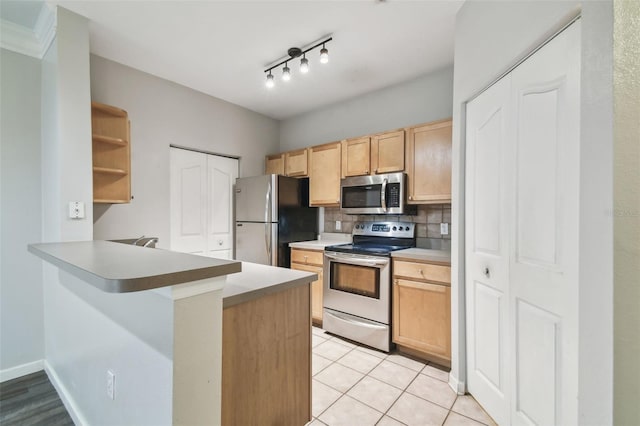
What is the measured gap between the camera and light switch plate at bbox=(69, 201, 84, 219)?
6.17 ft

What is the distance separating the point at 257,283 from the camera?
1.23m

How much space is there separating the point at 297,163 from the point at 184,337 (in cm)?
295

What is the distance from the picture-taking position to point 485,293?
1709 millimetres

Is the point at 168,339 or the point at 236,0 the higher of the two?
the point at 236,0

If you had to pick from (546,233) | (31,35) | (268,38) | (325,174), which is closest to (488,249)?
(546,233)

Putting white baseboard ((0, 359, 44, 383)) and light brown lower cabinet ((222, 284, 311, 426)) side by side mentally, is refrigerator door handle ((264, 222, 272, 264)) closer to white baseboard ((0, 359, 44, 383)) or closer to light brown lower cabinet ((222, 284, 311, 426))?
light brown lower cabinet ((222, 284, 311, 426))

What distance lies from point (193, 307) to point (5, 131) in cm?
251

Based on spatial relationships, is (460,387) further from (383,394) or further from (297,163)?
(297,163)

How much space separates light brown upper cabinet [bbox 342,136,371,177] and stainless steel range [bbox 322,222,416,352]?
654 mm

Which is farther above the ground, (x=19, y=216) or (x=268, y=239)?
(x=19, y=216)

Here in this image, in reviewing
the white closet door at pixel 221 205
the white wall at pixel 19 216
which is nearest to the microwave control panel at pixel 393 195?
the white closet door at pixel 221 205

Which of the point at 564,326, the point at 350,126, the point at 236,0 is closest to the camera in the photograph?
the point at 564,326

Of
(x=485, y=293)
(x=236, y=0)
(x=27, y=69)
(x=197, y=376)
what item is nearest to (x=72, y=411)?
(x=197, y=376)

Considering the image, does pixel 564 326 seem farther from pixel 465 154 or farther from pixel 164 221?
pixel 164 221
